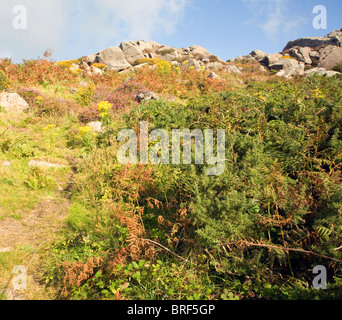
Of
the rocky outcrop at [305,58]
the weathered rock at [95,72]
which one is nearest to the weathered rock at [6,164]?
the weathered rock at [95,72]

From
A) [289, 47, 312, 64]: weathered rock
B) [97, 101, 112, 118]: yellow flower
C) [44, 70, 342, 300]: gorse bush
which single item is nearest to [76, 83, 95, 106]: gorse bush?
[97, 101, 112, 118]: yellow flower

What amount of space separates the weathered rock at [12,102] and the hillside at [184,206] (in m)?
2.63

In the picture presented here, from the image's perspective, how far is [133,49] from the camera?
33.3m

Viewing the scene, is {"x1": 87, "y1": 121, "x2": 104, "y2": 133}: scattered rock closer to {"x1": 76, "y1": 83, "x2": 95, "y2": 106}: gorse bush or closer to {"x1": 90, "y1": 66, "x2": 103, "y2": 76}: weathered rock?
{"x1": 76, "y1": 83, "x2": 95, "y2": 106}: gorse bush

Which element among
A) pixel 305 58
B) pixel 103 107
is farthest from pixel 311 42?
pixel 103 107

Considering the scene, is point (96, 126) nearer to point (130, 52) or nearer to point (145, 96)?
point (145, 96)

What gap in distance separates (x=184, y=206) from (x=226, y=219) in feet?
2.36

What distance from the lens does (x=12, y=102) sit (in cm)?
877

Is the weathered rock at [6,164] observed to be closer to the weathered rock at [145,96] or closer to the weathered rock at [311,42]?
the weathered rock at [145,96]

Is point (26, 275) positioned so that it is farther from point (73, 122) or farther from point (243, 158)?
point (73, 122)

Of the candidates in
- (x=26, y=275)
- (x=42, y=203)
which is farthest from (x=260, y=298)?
(x=42, y=203)

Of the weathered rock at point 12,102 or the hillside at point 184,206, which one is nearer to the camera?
the hillside at point 184,206

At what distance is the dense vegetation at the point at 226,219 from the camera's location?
2.65m
